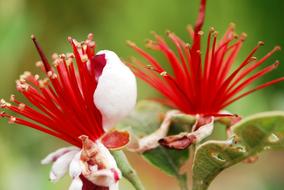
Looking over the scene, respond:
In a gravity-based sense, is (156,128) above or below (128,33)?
above

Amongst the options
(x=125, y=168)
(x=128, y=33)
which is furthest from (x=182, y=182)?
(x=128, y=33)

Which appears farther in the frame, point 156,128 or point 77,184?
point 156,128

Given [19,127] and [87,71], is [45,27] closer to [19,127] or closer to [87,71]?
[19,127]

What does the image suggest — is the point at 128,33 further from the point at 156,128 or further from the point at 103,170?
the point at 103,170

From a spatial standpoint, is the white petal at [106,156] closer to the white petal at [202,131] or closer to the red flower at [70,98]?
the red flower at [70,98]

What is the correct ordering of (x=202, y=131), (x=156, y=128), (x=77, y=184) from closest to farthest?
(x=77, y=184) → (x=202, y=131) → (x=156, y=128)

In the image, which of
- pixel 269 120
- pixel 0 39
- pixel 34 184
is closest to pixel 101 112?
pixel 269 120
